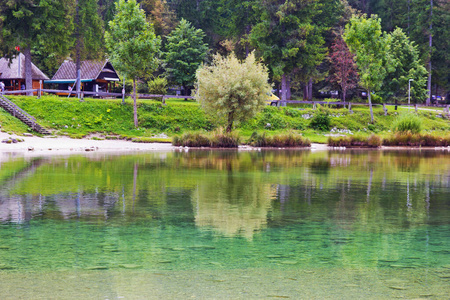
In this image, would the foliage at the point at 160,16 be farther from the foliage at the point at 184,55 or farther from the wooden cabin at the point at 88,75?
the wooden cabin at the point at 88,75

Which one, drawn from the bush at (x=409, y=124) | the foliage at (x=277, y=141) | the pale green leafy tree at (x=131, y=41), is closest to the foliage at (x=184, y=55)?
the pale green leafy tree at (x=131, y=41)

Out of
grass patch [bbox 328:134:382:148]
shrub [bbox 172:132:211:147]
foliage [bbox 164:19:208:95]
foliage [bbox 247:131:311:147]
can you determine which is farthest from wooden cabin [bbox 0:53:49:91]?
grass patch [bbox 328:134:382:148]

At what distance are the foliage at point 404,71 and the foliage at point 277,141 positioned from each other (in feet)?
114

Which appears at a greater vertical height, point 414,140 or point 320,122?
A: point 320,122

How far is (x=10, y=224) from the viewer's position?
1108 centimetres

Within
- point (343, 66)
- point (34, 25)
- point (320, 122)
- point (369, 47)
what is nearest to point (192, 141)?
point (320, 122)

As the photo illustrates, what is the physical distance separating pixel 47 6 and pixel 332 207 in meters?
49.1

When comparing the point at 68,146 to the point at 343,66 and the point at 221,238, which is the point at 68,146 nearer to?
the point at 221,238

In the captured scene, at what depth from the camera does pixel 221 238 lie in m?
9.96

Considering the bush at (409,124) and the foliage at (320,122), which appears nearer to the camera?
the bush at (409,124)

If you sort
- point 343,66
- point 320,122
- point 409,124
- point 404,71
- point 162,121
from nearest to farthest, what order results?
point 409,124, point 162,121, point 320,122, point 343,66, point 404,71

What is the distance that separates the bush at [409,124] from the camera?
157 ft

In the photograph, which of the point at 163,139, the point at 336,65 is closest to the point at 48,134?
the point at 163,139

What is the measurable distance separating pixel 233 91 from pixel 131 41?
12.5 meters
